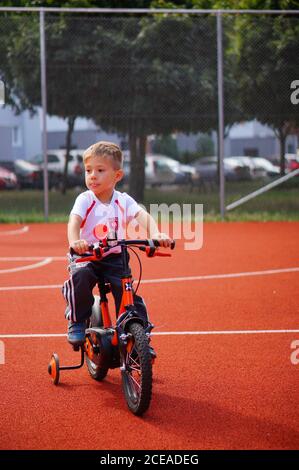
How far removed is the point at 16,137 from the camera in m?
17.0

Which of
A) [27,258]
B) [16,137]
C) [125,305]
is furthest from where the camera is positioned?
[16,137]

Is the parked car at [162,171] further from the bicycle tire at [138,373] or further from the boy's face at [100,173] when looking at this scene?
the bicycle tire at [138,373]

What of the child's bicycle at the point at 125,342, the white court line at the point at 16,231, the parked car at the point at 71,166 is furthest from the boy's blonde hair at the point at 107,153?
the parked car at the point at 71,166

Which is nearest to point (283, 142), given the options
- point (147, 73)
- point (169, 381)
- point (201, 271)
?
point (147, 73)

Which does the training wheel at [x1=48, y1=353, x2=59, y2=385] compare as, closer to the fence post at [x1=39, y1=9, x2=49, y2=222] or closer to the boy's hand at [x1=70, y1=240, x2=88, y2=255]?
the boy's hand at [x1=70, y1=240, x2=88, y2=255]

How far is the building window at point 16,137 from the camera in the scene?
16328 mm

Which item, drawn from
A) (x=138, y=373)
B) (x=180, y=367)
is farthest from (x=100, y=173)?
(x=180, y=367)

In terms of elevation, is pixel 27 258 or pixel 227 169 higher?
pixel 227 169

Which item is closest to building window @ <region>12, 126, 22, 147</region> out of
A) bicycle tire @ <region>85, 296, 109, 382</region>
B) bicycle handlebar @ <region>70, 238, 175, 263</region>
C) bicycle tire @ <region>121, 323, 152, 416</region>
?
bicycle tire @ <region>85, 296, 109, 382</region>

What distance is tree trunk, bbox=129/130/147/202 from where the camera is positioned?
16109 mm

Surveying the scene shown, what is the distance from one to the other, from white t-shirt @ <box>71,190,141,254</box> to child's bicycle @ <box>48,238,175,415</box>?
0.17 m

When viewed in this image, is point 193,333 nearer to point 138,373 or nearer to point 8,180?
point 138,373

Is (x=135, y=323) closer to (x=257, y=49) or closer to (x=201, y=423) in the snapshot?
(x=201, y=423)

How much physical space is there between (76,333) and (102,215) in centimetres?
72
